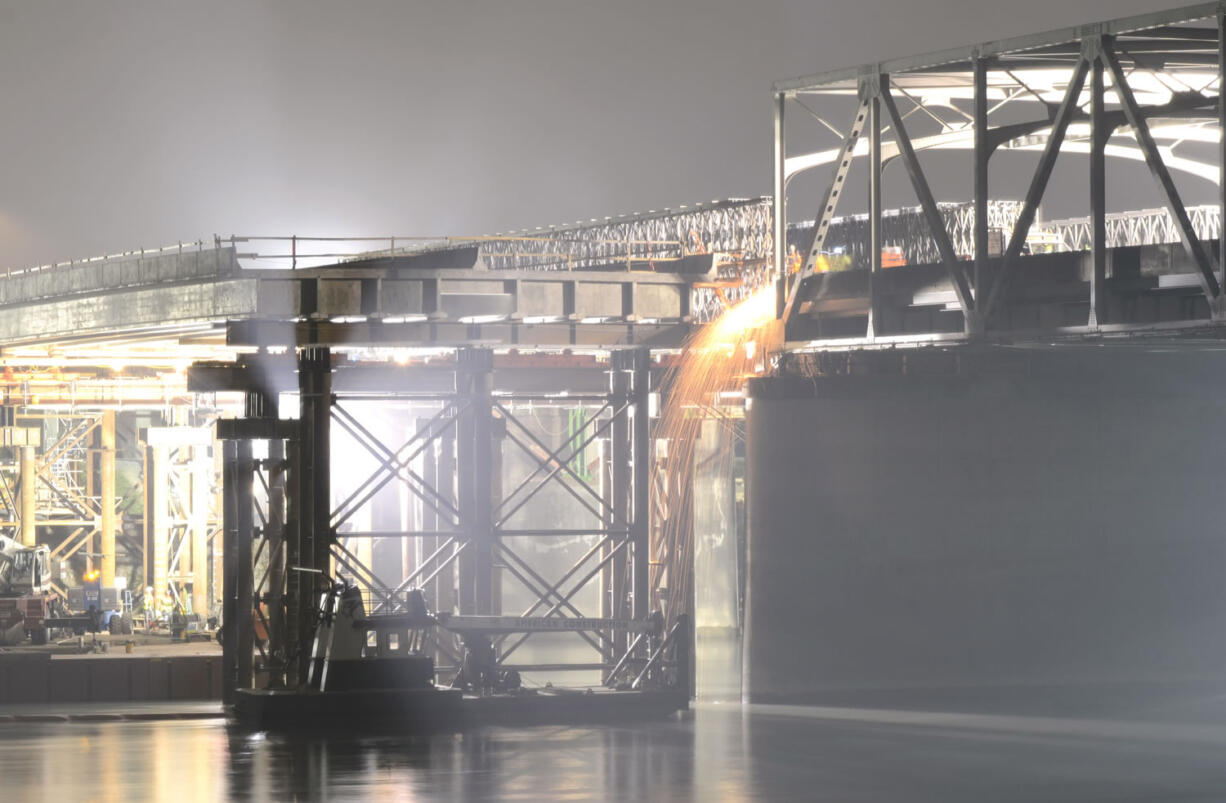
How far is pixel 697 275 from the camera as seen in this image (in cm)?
4156

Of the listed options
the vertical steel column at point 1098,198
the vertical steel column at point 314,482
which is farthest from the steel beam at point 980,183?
the vertical steel column at point 314,482

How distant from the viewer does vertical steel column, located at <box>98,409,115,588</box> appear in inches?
2677

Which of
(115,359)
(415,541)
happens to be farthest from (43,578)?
(415,541)

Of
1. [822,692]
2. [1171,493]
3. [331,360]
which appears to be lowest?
[822,692]

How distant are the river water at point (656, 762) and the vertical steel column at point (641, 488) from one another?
19.0ft

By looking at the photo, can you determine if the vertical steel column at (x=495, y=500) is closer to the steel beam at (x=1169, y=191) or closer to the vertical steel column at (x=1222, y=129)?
the steel beam at (x=1169, y=191)

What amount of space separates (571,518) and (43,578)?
29125mm

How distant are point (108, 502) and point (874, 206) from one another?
40432mm

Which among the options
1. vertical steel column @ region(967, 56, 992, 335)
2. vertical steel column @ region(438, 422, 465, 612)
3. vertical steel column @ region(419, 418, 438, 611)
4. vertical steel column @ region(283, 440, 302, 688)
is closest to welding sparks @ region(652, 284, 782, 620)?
vertical steel column @ region(438, 422, 465, 612)

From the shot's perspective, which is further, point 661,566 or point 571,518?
point 571,518

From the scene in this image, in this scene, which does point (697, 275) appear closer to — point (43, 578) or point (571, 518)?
point (43, 578)

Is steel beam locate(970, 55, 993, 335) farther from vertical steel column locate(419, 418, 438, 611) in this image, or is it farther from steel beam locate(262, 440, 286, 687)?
vertical steel column locate(419, 418, 438, 611)

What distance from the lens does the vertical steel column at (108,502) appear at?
223 feet

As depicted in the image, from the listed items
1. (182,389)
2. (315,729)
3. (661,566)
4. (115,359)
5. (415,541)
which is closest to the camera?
(315,729)
